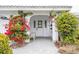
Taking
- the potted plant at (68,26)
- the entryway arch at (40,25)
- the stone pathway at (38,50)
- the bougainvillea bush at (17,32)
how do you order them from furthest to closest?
the entryway arch at (40,25) → the bougainvillea bush at (17,32) → the potted plant at (68,26) → the stone pathway at (38,50)

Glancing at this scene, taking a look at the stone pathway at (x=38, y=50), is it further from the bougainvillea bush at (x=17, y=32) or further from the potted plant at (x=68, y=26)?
the potted plant at (x=68, y=26)

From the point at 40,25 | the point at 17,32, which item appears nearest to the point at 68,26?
the point at 17,32

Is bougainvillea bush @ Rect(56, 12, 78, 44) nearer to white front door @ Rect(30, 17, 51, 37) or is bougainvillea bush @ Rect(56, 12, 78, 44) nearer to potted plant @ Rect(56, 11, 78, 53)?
potted plant @ Rect(56, 11, 78, 53)

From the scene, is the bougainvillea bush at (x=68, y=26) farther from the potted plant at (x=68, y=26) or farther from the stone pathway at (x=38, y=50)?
the stone pathway at (x=38, y=50)

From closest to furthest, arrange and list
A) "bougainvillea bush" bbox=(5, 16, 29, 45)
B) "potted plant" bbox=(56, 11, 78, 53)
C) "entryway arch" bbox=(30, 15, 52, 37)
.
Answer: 1. "potted plant" bbox=(56, 11, 78, 53)
2. "bougainvillea bush" bbox=(5, 16, 29, 45)
3. "entryway arch" bbox=(30, 15, 52, 37)

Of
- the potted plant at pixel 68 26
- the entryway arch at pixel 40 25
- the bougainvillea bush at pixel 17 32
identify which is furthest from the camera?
the entryway arch at pixel 40 25

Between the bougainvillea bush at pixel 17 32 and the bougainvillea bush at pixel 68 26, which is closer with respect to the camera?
the bougainvillea bush at pixel 68 26

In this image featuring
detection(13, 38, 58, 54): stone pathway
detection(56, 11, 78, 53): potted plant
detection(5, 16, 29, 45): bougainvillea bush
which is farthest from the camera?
detection(5, 16, 29, 45): bougainvillea bush

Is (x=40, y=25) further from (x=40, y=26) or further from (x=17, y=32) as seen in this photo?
(x=17, y=32)

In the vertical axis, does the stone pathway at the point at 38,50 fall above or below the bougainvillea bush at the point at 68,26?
below

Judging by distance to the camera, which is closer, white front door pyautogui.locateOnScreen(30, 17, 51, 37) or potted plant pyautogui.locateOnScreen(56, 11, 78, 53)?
potted plant pyautogui.locateOnScreen(56, 11, 78, 53)

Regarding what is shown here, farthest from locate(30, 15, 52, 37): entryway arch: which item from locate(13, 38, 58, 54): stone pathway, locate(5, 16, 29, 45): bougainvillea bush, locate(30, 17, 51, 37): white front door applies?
locate(13, 38, 58, 54): stone pathway

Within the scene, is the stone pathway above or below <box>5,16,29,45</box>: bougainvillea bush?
below

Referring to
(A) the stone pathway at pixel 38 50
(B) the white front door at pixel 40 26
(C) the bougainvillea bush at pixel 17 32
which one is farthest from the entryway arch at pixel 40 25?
(A) the stone pathway at pixel 38 50
